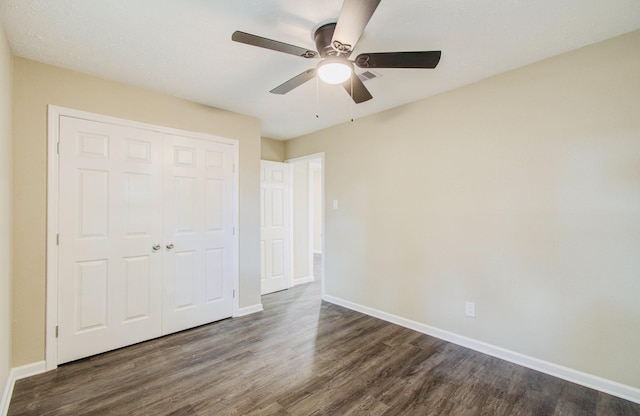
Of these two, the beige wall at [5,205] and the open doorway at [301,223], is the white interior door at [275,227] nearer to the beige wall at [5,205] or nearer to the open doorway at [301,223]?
the open doorway at [301,223]

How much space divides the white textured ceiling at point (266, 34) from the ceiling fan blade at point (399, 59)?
272 mm

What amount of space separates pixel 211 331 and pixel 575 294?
329 cm

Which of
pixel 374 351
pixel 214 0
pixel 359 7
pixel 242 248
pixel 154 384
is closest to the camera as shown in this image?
pixel 359 7

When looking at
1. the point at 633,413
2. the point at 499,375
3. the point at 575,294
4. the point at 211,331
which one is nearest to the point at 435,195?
the point at 575,294

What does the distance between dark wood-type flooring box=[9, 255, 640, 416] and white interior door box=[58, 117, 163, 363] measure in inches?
10.0

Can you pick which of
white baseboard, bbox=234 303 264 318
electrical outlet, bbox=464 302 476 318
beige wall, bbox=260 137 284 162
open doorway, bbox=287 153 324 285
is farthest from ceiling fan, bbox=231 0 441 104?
open doorway, bbox=287 153 324 285

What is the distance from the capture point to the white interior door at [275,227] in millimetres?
4391

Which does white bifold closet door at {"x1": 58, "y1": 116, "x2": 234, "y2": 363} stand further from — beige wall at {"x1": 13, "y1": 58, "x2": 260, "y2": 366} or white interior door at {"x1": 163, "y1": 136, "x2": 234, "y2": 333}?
beige wall at {"x1": 13, "y1": 58, "x2": 260, "y2": 366}

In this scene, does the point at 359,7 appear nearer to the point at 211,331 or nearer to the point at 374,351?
the point at 374,351

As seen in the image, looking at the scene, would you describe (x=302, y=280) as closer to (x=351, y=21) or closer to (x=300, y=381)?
(x=300, y=381)

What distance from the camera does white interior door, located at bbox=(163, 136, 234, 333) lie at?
2.94 m

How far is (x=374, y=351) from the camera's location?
2.60 meters

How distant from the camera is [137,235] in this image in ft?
8.96

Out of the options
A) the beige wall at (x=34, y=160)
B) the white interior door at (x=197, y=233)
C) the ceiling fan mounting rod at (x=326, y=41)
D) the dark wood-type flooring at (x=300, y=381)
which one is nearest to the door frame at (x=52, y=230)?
the beige wall at (x=34, y=160)
